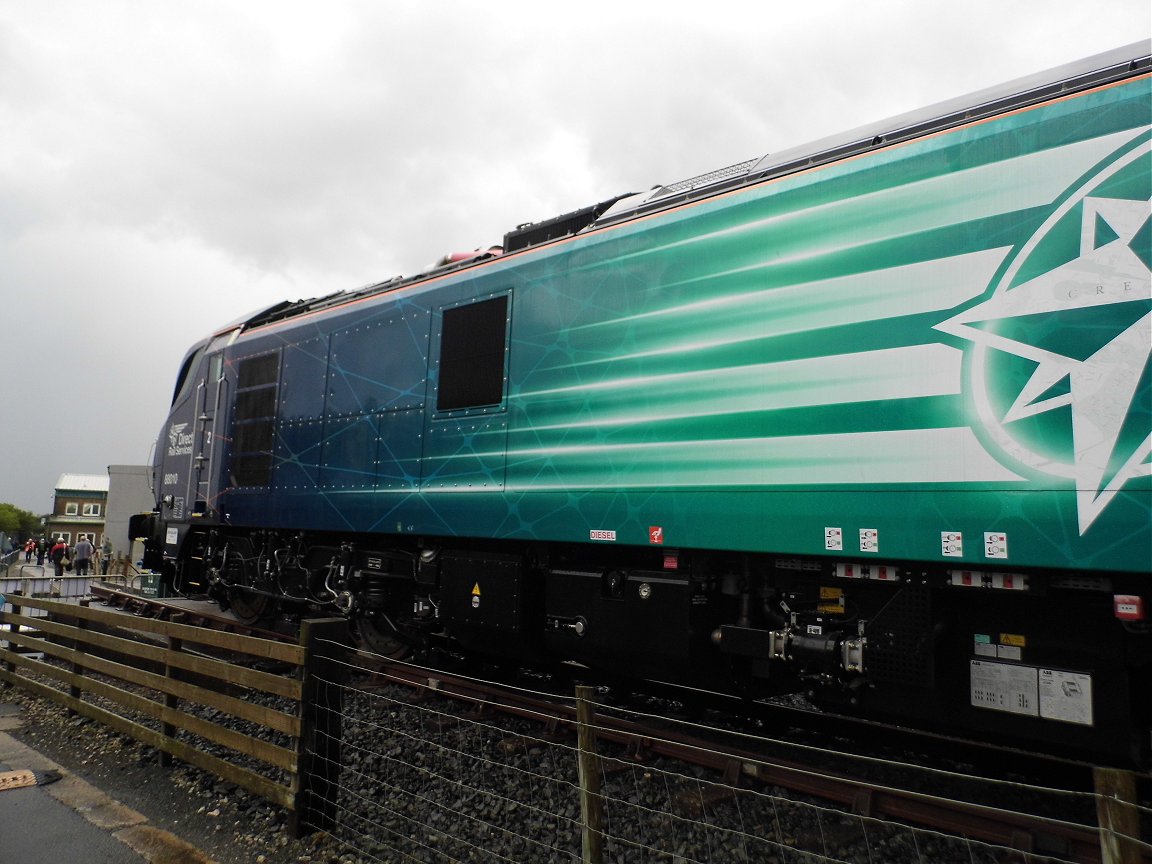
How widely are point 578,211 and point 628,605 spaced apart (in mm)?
3340

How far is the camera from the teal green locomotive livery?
11.9 feet

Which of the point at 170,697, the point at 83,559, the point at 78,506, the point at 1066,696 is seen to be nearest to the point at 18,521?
the point at 78,506

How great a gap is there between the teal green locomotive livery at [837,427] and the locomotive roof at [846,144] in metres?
0.03

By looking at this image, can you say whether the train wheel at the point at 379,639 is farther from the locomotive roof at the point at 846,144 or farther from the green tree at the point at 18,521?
the green tree at the point at 18,521

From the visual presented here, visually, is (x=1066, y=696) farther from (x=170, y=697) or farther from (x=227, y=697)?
(x=170, y=697)

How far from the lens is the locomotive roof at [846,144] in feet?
13.0

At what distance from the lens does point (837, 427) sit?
4.36 m

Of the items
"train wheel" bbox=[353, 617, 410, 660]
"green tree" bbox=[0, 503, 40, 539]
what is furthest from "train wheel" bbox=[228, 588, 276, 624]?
"green tree" bbox=[0, 503, 40, 539]

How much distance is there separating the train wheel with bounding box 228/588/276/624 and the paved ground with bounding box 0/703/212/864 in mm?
5028

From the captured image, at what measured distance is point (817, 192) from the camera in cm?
467

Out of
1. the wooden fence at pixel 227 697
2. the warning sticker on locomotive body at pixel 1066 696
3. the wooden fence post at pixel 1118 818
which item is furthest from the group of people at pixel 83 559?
the wooden fence post at pixel 1118 818

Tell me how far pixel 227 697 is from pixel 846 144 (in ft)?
17.3

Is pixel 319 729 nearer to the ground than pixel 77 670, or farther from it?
farther from it

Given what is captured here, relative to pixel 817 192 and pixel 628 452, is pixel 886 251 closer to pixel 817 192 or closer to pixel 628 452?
pixel 817 192
